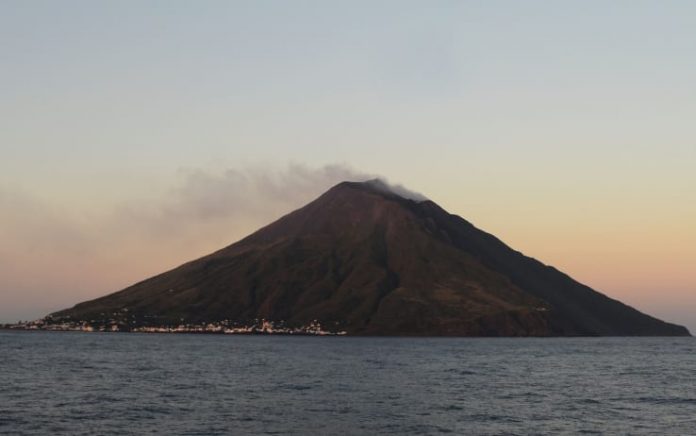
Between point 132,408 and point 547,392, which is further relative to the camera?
point 547,392

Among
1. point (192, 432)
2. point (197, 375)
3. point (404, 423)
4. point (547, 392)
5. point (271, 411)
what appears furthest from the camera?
point (197, 375)

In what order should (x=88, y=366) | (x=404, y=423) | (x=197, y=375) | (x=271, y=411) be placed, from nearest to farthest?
(x=404, y=423) < (x=271, y=411) < (x=197, y=375) < (x=88, y=366)

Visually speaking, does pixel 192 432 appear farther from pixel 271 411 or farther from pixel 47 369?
pixel 47 369

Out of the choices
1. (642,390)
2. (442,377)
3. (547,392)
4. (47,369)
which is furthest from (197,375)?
(642,390)

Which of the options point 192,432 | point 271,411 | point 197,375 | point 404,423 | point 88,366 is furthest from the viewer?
point 88,366

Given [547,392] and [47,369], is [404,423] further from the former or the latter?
[47,369]

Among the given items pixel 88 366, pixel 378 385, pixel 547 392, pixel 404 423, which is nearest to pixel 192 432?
pixel 404 423

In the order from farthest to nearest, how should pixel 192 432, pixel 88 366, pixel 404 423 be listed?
pixel 88 366, pixel 404 423, pixel 192 432

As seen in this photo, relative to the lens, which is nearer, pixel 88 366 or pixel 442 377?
pixel 442 377

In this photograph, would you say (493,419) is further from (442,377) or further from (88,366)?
(88,366)
